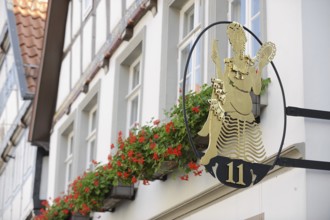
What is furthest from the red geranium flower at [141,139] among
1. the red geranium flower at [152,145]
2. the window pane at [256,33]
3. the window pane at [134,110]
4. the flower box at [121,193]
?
the window pane at [134,110]

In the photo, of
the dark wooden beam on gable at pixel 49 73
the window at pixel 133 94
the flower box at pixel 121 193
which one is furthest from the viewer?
the dark wooden beam on gable at pixel 49 73

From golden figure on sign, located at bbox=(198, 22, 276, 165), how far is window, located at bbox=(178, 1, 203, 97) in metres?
2.77

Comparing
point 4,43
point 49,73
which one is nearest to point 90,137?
point 49,73

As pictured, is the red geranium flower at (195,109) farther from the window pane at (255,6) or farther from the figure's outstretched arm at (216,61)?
the figure's outstretched arm at (216,61)

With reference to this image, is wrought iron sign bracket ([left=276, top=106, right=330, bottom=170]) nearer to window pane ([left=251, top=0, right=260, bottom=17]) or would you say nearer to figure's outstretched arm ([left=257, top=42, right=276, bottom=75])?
figure's outstretched arm ([left=257, top=42, right=276, bottom=75])

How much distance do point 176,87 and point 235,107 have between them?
13.7ft

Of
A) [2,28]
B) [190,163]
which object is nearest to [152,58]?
[190,163]

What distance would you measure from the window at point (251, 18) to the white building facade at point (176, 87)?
1 cm

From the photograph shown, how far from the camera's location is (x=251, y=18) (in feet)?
32.4

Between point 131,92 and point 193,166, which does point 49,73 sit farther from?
point 193,166

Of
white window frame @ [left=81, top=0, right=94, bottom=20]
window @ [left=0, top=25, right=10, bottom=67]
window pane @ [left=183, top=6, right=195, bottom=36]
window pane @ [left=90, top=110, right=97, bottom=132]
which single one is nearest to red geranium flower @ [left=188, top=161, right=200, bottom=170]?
window pane @ [left=183, top=6, right=195, bottom=36]

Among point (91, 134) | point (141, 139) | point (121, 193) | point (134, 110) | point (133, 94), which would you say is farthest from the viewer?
point (91, 134)

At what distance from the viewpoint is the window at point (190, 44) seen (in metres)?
11.2

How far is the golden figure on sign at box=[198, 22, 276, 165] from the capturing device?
775 cm
